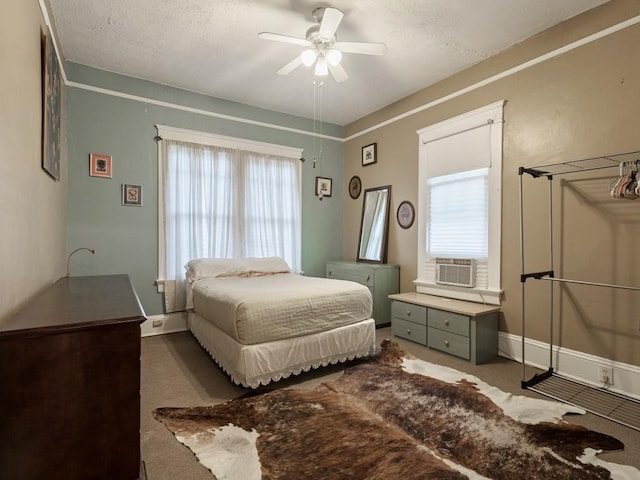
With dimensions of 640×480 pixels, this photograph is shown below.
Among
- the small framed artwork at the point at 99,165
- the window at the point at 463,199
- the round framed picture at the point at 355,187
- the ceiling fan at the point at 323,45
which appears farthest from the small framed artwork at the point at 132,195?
the window at the point at 463,199

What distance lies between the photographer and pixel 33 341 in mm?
1178

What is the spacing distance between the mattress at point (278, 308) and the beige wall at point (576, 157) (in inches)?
63.0

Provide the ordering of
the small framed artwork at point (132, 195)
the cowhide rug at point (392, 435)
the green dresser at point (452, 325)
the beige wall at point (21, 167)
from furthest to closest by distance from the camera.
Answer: the small framed artwork at point (132, 195) < the green dresser at point (452, 325) < the cowhide rug at point (392, 435) < the beige wall at point (21, 167)

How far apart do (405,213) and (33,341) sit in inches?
152

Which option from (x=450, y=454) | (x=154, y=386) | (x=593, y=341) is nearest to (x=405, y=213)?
(x=593, y=341)

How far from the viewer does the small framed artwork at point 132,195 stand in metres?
3.73

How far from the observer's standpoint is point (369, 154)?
4.86m

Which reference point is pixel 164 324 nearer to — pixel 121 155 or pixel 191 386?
pixel 191 386

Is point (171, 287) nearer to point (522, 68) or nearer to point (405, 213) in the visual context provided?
point (405, 213)

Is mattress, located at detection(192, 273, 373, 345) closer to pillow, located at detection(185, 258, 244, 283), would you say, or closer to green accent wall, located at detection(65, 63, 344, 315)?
pillow, located at detection(185, 258, 244, 283)

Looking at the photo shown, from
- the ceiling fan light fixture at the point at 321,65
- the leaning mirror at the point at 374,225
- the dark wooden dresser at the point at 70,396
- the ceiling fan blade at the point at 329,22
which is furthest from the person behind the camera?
the leaning mirror at the point at 374,225

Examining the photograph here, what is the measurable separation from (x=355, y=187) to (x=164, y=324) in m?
3.25

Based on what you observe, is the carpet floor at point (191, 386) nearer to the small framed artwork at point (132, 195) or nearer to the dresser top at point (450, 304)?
the dresser top at point (450, 304)

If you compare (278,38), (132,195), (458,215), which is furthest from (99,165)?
(458,215)
